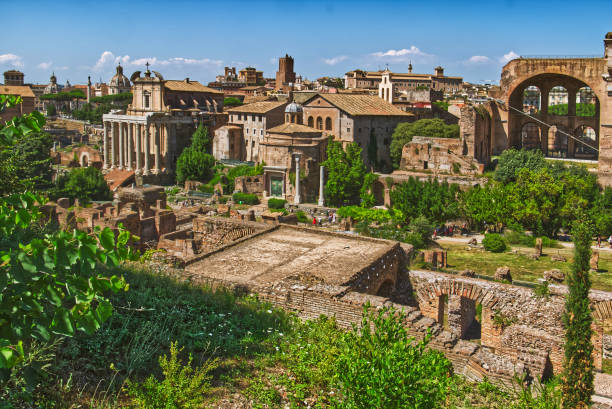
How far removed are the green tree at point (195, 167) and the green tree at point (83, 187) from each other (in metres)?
7.38

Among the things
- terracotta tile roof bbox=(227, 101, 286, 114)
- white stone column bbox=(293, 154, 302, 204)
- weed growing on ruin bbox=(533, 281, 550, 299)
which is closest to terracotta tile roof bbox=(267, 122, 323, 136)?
white stone column bbox=(293, 154, 302, 204)

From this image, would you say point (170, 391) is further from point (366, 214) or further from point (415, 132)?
point (415, 132)

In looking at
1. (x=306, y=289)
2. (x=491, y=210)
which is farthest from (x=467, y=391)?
(x=491, y=210)

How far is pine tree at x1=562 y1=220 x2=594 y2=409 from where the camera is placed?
7.49 metres

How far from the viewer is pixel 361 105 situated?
5044cm

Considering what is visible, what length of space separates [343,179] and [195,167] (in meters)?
13.7

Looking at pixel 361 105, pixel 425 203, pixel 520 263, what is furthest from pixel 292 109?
pixel 520 263

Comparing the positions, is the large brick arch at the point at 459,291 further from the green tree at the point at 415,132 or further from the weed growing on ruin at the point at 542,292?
the green tree at the point at 415,132

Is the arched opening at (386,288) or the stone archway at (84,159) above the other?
the stone archway at (84,159)

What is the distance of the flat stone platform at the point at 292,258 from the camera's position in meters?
11.6

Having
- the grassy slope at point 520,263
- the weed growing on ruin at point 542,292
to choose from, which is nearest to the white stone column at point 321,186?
the grassy slope at point 520,263

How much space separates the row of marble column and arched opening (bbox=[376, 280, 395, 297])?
41316 mm

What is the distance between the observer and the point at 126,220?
65.0ft

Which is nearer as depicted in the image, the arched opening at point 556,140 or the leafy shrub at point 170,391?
the leafy shrub at point 170,391
